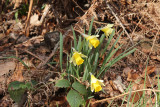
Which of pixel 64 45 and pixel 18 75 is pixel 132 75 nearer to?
pixel 64 45

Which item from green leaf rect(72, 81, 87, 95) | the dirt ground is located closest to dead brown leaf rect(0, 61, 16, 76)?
the dirt ground

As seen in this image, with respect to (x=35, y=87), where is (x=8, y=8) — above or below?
above

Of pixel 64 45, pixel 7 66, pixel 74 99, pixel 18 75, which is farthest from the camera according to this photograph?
pixel 64 45

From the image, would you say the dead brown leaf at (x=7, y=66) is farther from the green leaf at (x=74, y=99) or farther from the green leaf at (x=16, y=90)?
the green leaf at (x=74, y=99)

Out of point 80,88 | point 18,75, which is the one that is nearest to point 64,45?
point 18,75

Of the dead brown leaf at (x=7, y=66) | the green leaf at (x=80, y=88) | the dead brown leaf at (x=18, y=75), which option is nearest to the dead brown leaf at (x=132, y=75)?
the green leaf at (x=80, y=88)

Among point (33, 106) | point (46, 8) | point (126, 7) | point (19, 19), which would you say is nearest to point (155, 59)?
point (126, 7)

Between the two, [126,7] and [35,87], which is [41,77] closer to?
[35,87]
